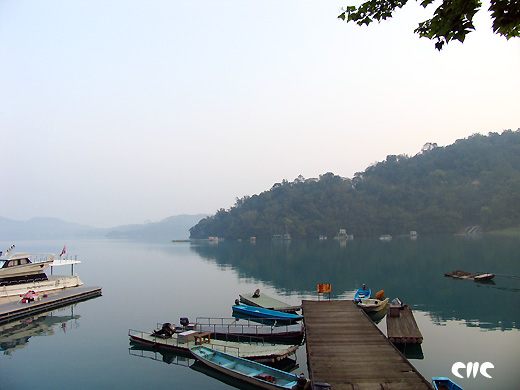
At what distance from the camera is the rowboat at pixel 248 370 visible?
18.1 meters

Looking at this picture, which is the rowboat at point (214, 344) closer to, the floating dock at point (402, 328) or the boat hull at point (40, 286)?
the floating dock at point (402, 328)

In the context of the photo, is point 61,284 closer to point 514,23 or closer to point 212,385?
point 212,385

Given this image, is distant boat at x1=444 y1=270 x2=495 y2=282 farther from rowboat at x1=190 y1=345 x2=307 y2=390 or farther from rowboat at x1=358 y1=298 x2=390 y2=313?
rowboat at x1=190 y1=345 x2=307 y2=390

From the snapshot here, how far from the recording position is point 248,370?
1997 cm

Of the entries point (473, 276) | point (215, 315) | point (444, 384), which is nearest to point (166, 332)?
point (215, 315)

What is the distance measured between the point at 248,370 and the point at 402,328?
11404 mm

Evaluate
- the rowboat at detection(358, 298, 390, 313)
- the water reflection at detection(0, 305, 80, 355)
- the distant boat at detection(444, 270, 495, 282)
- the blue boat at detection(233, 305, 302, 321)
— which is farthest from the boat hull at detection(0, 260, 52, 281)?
the distant boat at detection(444, 270, 495, 282)

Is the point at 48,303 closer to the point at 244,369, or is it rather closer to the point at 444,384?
the point at 244,369

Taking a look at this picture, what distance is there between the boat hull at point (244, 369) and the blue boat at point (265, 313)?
11435 mm

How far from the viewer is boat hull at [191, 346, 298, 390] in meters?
18.2

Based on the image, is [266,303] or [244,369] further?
[266,303]

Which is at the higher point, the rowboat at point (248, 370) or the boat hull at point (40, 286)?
the boat hull at point (40, 286)

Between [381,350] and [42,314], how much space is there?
34385 millimetres

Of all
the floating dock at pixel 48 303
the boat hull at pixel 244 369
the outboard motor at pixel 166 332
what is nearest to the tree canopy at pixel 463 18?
the boat hull at pixel 244 369
